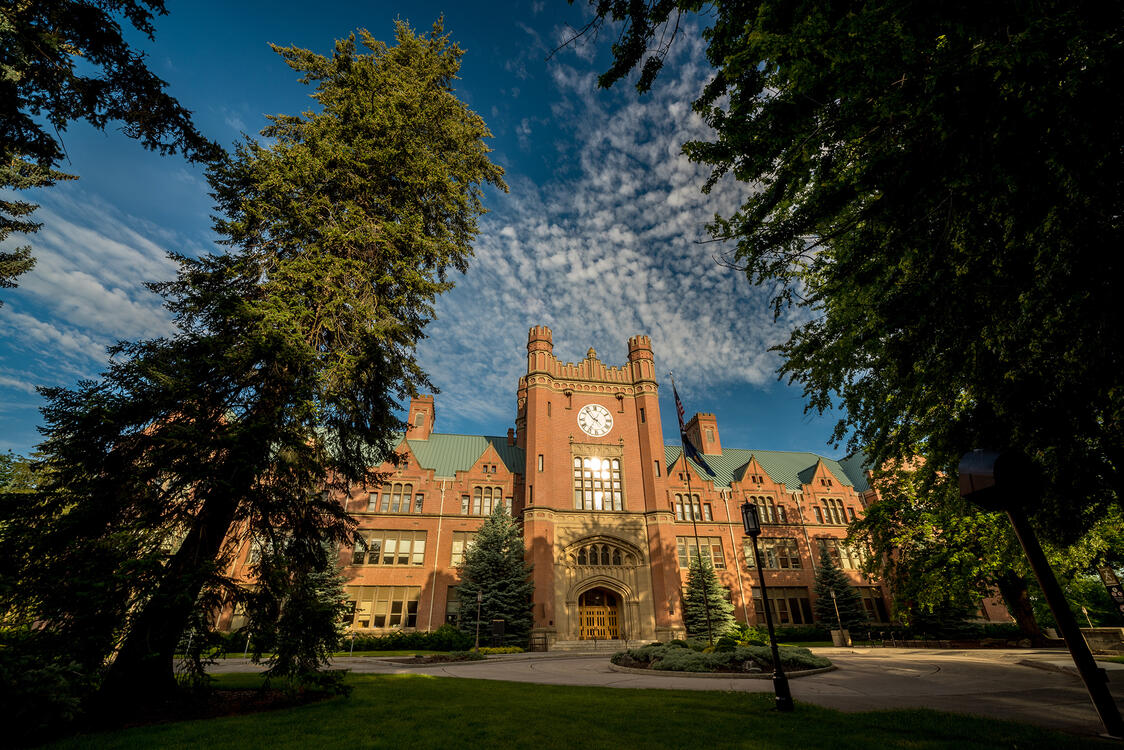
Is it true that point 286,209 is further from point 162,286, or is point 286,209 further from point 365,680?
point 365,680

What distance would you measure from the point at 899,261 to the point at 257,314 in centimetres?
1105

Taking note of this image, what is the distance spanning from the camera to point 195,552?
8617mm

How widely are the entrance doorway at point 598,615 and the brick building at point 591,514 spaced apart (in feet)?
0.29

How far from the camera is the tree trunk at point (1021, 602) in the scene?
2300 cm

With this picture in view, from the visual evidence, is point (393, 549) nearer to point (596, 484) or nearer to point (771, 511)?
point (596, 484)

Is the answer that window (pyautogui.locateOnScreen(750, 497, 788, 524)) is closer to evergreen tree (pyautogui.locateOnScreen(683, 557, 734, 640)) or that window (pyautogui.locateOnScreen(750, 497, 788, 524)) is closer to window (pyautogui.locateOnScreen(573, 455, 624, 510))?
evergreen tree (pyautogui.locateOnScreen(683, 557, 734, 640))

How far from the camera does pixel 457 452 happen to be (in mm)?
38844

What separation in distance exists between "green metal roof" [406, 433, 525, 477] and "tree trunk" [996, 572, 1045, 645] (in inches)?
1158

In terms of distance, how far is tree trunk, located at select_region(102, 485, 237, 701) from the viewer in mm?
7367

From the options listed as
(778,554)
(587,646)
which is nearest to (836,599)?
(778,554)

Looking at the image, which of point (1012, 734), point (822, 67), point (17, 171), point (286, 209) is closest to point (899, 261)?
point (822, 67)

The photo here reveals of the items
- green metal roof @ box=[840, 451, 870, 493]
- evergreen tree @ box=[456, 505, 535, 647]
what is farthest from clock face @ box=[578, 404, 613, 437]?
green metal roof @ box=[840, 451, 870, 493]

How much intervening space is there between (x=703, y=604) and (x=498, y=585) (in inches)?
538

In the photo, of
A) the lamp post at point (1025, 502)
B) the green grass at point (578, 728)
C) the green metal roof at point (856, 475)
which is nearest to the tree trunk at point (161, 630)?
Result: the green grass at point (578, 728)
